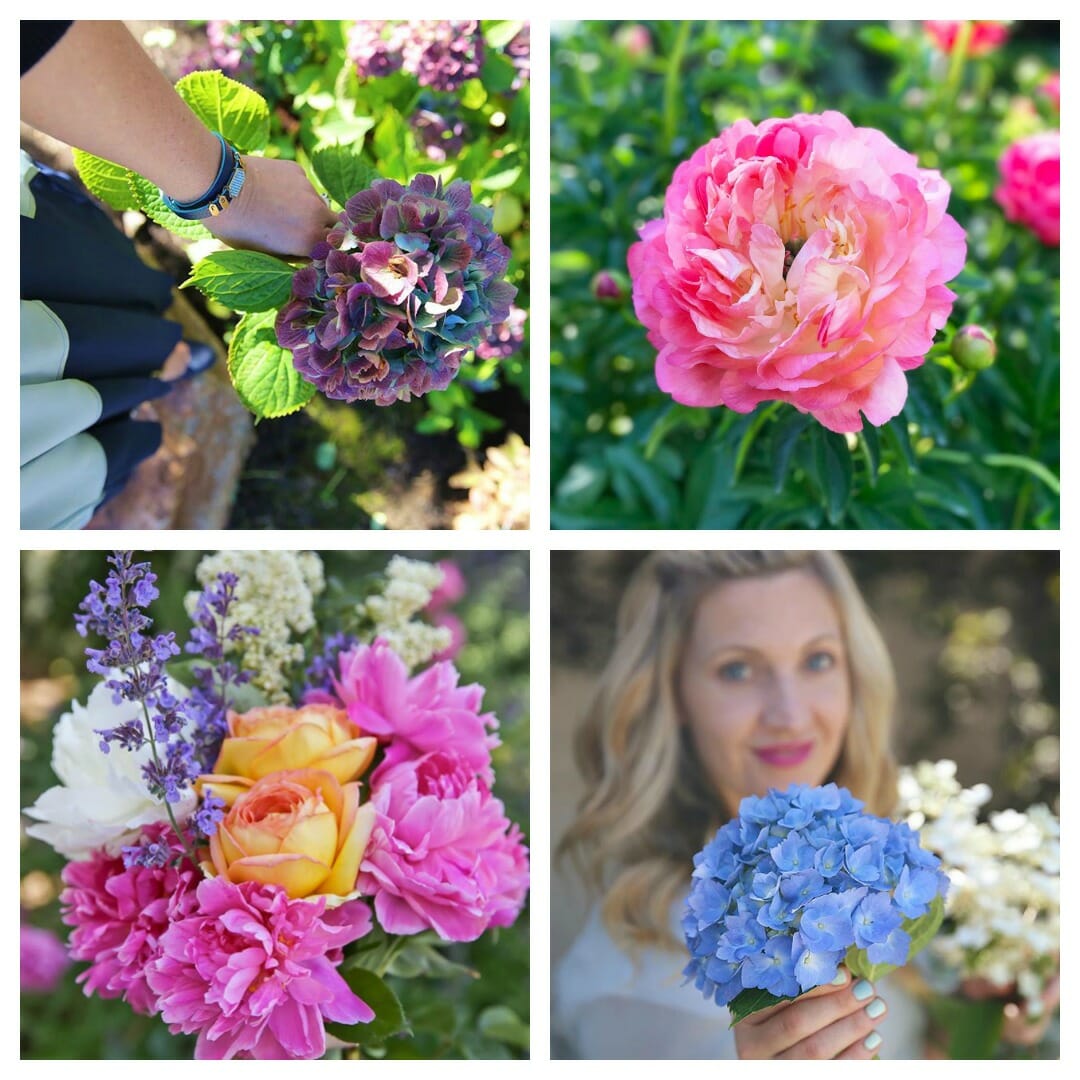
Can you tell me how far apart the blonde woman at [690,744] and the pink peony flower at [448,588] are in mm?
225

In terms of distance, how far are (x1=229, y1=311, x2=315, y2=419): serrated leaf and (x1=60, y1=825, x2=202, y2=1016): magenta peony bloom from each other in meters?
0.38

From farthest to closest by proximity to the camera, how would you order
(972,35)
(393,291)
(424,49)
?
(972,35) → (424,49) → (393,291)

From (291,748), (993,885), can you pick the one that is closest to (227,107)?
(291,748)

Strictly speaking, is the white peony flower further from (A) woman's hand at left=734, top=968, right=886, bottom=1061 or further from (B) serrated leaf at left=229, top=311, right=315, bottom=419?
(A) woman's hand at left=734, top=968, right=886, bottom=1061

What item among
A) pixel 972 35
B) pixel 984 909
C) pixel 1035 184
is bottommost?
pixel 984 909

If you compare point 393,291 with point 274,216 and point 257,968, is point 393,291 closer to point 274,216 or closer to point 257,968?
point 274,216

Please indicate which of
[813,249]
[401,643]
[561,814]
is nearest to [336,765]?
[401,643]

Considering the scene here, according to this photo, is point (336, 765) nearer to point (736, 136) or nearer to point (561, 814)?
point (561, 814)

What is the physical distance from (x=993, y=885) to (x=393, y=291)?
0.89 metres

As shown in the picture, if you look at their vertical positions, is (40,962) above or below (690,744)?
below

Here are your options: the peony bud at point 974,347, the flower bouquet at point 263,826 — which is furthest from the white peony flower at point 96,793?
the peony bud at point 974,347

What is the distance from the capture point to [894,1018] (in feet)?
3.32

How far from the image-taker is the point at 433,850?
0.80 metres

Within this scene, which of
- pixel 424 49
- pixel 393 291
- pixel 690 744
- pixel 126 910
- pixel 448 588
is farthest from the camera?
pixel 448 588
